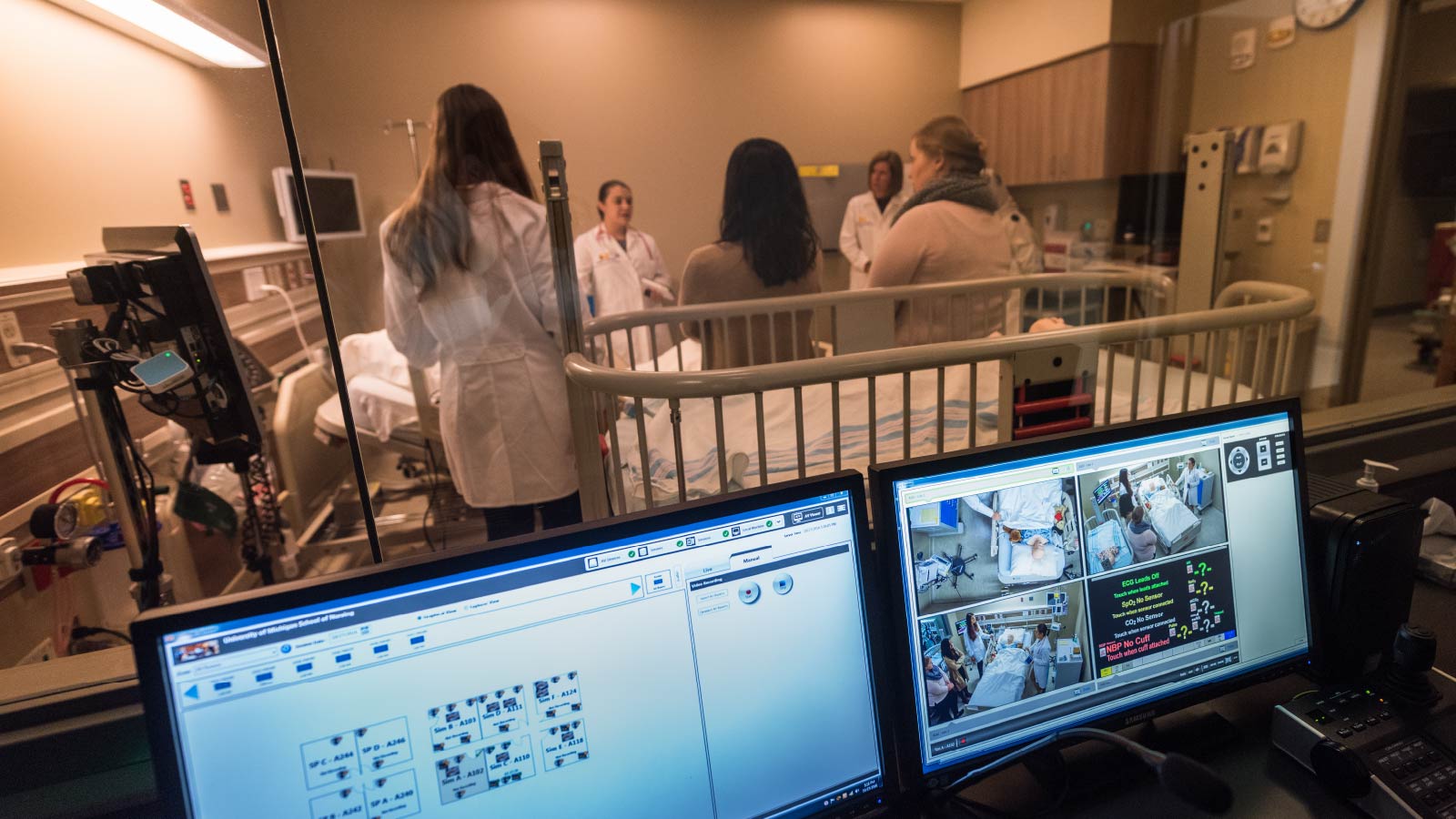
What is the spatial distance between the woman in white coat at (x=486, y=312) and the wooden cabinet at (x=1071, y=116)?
3.19m

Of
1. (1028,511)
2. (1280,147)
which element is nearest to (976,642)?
(1028,511)

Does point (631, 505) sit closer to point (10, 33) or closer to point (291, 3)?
point (291, 3)

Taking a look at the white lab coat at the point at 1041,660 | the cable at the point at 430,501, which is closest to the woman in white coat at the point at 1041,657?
the white lab coat at the point at 1041,660

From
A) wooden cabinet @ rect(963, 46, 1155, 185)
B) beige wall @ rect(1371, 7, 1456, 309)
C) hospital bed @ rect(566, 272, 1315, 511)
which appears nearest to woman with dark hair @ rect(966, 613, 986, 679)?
hospital bed @ rect(566, 272, 1315, 511)

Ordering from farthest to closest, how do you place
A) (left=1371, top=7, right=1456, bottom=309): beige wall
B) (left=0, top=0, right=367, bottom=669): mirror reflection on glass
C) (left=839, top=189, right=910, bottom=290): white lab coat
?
(left=839, top=189, right=910, bottom=290): white lab coat, (left=1371, top=7, right=1456, bottom=309): beige wall, (left=0, top=0, right=367, bottom=669): mirror reflection on glass

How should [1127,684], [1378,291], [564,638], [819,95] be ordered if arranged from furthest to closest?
[819,95] → [1378,291] → [1127,684] → [564,638]

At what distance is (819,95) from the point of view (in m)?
3.71

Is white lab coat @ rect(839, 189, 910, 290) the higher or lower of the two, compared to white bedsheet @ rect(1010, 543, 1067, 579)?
higher

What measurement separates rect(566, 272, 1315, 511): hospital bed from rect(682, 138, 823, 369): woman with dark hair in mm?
60

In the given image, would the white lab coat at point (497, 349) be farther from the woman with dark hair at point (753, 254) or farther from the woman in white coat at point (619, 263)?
the woman in white coat at point (619, 263)

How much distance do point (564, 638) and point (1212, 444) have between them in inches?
26.5

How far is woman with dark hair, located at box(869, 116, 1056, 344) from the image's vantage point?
2.02 meters

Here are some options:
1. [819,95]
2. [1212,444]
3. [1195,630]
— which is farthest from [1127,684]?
[819,95]

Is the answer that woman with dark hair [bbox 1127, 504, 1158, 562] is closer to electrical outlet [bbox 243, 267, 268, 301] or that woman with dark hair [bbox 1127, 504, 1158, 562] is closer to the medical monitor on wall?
the medical monitor on wall
